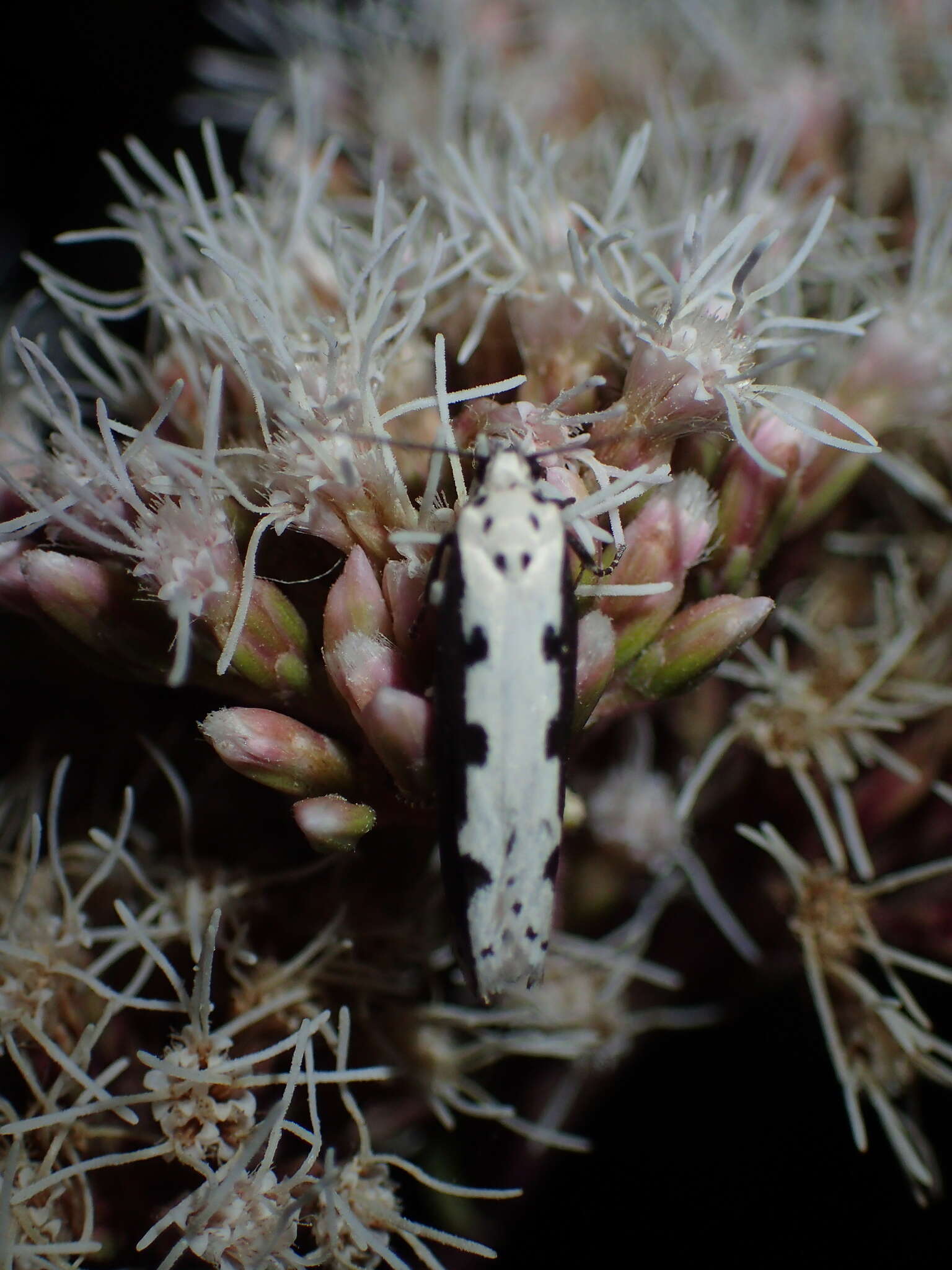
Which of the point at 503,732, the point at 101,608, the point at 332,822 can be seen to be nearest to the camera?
the point at 503,732

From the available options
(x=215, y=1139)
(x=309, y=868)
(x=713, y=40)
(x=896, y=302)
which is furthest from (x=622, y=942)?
(x=713, y=40)

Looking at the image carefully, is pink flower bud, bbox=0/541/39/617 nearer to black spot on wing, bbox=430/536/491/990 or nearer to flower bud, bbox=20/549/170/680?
flower bud, bbox=20/549/170/680

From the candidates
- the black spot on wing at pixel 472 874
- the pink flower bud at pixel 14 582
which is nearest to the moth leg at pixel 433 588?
the black spot on wing at pixel 472 874

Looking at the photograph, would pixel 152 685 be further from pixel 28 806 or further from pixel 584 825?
pixel 584 825

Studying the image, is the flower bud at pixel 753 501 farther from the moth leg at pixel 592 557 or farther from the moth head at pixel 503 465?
the moth head at pixel 503 465

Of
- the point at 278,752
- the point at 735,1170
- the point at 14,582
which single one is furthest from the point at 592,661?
the point at 735,1170

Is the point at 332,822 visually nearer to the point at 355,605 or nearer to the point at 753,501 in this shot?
the point at 355,605
